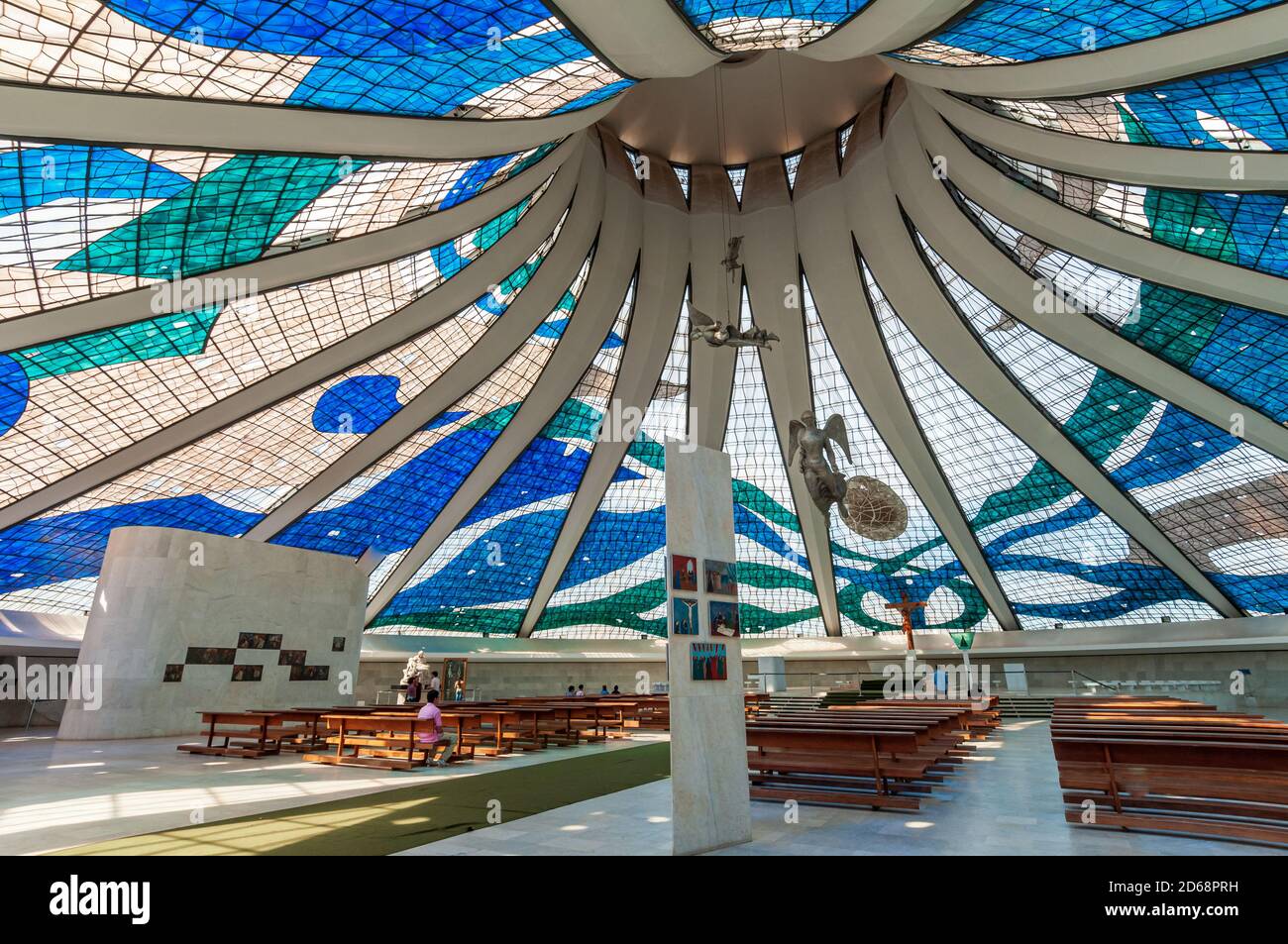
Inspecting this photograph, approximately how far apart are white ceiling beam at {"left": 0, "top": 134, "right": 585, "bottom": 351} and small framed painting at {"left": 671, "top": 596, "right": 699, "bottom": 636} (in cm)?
1383

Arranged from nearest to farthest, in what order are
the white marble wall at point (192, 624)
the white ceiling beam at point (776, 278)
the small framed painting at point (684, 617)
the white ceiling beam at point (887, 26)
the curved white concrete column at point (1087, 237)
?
the small framed painting at point (684, 617) → the white ceiling beam at point (887, 26) → the curved white concrete column at point (1087, 237) → the white marble wall at point (192, 624) → the white ceiling beam at point (776, 278)

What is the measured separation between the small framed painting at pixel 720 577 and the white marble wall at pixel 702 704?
0.09 meters

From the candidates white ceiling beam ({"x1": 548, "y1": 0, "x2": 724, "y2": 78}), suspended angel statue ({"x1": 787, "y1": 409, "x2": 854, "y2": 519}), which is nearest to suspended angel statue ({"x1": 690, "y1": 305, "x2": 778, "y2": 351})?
suspended angel statue ({"x1": 787, "y1": 409, "x2": 854, "y2": 519})

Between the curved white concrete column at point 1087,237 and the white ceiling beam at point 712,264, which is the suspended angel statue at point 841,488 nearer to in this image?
the white ceiling beam at point 712,264

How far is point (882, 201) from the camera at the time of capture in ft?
79.6

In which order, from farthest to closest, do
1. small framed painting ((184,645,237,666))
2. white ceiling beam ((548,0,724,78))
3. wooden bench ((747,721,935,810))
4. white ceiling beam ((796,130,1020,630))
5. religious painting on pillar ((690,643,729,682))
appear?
white ceiling beam ((796,130,1020,630))
small framed painting ((184,645,237,666))
white ceiling beam ((548,0,724,78))
wooden bench ((747,721,935,810))
religious painting on pillar ((690,643,729,682))

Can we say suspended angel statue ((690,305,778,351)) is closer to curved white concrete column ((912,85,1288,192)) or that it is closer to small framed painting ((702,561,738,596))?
curved white concrete column ((912,85,1288,192))

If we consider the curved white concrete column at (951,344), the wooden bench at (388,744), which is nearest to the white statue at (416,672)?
the wooden bench at (388,744)

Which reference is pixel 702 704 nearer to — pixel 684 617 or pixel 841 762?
pixel 684 617

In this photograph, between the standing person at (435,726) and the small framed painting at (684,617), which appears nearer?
the small framed painting at (684,617)

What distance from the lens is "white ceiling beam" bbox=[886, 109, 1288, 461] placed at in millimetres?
20188

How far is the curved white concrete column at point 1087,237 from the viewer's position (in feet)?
53.4
